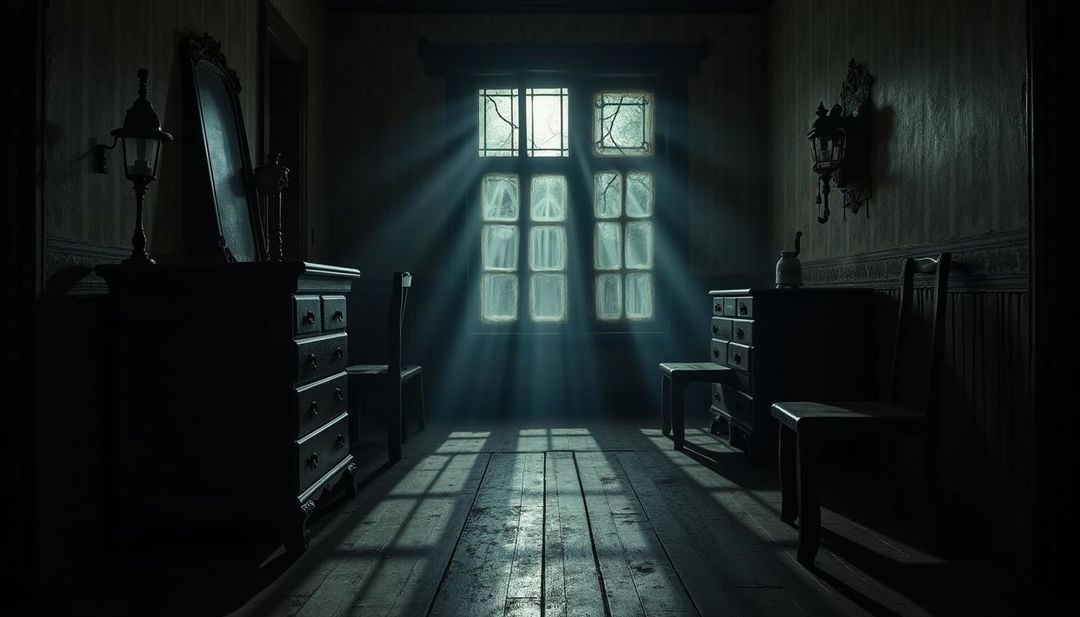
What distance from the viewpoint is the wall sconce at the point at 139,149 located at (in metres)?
2.67

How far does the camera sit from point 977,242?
2859 millimetres

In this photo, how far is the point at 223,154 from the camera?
3.72m

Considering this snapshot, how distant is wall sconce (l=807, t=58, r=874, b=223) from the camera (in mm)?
4016

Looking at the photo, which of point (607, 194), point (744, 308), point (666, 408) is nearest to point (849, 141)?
point (744, 308)

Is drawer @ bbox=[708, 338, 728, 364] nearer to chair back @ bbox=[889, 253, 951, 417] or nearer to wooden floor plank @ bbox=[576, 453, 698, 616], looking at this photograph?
wooden floor plank @ bbox=[576, 453, 698, 616]

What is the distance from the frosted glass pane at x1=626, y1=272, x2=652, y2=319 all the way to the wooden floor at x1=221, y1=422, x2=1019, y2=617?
228cm

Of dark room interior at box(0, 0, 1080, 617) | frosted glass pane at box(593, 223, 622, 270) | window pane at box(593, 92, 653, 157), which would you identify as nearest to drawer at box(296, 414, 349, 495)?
dark room interior at box(0, 0, 1080, 617)

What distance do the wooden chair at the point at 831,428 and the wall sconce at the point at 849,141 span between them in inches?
47.6

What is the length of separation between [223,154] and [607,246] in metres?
3.17

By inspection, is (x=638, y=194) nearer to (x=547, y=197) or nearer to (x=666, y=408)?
(x=547, y=197)

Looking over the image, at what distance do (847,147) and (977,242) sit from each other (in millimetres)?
1420

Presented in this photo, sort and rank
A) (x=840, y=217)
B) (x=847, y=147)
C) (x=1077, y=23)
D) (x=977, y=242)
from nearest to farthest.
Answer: (x=1077, y=23), (x=977, y=242), (x=847, y=147), (x=840, y=217)

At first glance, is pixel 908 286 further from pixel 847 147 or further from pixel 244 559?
pixel 244 559

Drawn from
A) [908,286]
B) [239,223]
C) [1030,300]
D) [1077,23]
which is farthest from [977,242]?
[239,223]
